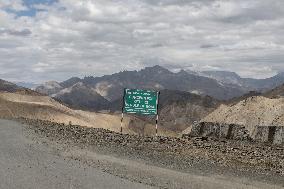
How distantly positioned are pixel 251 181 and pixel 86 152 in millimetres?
7523

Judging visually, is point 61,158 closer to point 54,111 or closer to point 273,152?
point 273,152

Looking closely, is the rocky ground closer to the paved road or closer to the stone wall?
the paved road

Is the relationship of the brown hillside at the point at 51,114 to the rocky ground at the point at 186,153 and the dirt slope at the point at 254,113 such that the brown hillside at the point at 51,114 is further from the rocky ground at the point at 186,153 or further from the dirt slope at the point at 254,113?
the rocky ground at the point at 186,153

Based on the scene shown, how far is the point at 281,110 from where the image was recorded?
5784cm

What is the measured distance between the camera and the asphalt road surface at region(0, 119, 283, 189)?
13.4m

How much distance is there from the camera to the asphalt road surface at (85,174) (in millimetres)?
13398

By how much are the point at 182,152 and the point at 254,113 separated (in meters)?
40.2

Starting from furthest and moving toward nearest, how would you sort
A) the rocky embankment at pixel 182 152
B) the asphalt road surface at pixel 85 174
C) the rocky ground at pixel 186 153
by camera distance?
the rocky embankment at pixel 182 152
the rocky ground at pixel 186 153
the asphalt road surface at pixel 85 174

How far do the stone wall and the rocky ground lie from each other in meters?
4.31

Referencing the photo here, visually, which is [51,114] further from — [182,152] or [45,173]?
[45,173]

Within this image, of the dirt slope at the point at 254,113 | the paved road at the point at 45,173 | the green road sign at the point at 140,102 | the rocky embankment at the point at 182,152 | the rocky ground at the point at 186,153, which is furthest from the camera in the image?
the dirt slope at the point at 254,113

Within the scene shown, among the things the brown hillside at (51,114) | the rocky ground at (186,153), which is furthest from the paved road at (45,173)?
the brown hillside at (51,114)

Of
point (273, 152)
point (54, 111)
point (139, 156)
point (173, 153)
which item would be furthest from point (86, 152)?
A: point (54, 111)

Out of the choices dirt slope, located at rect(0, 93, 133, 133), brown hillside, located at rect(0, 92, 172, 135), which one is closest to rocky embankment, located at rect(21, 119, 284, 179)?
brown hillside, located at rect(0, 92, 172, 135)
